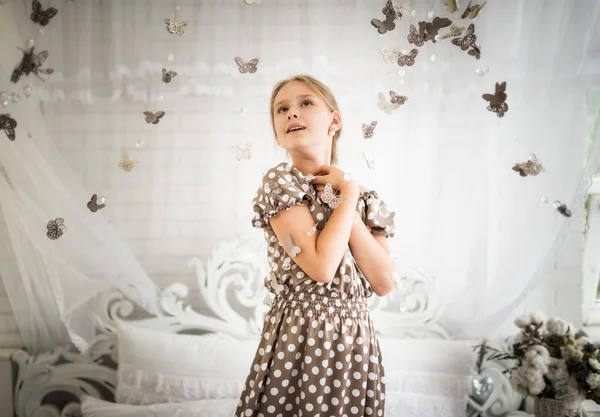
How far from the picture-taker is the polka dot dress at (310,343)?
1.35 metres

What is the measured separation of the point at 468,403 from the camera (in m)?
2.20

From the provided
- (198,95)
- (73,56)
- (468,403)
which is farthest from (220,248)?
(468,403)

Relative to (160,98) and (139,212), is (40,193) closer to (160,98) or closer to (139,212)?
(139,212)

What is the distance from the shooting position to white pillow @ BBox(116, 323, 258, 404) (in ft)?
6.63

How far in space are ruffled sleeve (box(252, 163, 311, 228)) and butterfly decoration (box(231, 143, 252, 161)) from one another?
2.19ft

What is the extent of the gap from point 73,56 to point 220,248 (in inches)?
35.6

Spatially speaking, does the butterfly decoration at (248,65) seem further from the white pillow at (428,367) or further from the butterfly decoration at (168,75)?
the white pillow at (428,367)

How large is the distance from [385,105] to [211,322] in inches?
41.4

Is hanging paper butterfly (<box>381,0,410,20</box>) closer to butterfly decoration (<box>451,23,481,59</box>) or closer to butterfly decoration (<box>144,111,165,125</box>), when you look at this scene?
butterfly decoration (<box>451,23,481,59</box>)

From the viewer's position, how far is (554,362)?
1.97 m

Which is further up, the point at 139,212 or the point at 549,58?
the point at 549,58

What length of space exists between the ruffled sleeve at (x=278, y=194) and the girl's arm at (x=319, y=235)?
0.02 meters

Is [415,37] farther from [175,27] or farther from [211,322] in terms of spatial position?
[211,322]

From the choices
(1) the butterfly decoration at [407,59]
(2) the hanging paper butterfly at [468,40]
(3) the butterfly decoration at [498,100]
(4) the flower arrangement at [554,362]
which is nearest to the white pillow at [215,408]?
(4) the flower arrangement at [554,362]
